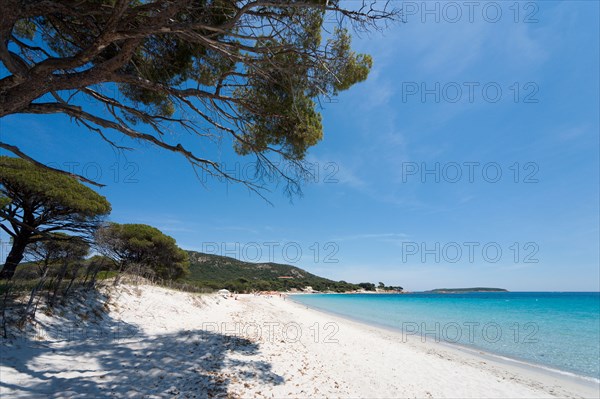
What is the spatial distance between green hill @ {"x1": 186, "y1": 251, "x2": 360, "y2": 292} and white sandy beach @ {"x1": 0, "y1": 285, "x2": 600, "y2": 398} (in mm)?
35197

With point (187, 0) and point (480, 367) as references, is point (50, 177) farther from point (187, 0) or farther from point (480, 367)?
point (480, 367)

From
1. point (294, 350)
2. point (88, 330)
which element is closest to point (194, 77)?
point (88, 330)

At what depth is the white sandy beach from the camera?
454 centimetres

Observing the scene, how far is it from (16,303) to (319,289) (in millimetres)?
89765

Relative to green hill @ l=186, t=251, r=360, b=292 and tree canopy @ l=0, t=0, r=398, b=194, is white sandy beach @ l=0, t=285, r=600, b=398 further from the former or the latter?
green hill @ l=186, t=251, r=360, b=292

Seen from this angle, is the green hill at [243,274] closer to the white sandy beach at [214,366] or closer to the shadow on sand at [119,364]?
the white sandy beach at [214,366]

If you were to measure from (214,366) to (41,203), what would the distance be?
1194 cm

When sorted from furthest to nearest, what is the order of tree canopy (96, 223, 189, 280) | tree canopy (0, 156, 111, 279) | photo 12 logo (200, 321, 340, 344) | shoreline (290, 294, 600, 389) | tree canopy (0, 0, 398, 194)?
1. tree canopy (96, 223, 189, 280)
2. tree canopy (0, 156, 111, 279)
3. photo 12 logo (200, 321, 340, 344)
4. shoreline (290, 294, 600, 389)
5. tree canopy (0, 0, 398, 194)

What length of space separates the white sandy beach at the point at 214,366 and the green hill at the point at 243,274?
1386 inches

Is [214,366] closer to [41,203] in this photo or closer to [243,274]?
[41,203]

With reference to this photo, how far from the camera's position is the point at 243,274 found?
73875 mm

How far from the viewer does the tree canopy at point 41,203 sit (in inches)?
440

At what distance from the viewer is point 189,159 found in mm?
5906

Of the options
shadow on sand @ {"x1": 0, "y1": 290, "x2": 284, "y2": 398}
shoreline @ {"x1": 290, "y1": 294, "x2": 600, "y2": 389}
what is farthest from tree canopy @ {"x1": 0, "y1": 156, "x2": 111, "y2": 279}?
shoreline @ {"x1": 290, "y1": 294, "x2": 600, "y2": 389}
